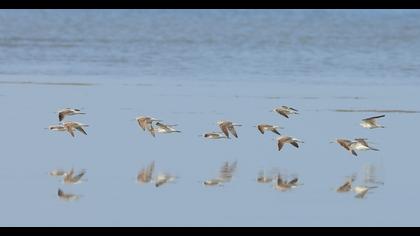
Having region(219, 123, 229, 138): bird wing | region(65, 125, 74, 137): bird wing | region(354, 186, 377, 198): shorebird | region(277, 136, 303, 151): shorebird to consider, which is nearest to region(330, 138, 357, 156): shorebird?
region(277, 136, 303, 151): shorebird

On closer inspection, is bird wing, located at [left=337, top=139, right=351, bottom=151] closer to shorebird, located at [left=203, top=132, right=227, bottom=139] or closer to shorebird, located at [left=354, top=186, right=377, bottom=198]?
shorebird, located at [left=203, top=132, right=227, bottom=139]

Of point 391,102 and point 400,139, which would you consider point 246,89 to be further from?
point 400,139

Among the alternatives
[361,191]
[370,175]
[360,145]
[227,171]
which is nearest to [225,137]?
[360,145]

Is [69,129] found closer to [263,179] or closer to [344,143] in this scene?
[344,143]

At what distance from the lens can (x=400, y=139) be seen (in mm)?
14977

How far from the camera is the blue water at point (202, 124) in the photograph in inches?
450

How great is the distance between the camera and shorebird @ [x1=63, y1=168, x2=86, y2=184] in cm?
1245

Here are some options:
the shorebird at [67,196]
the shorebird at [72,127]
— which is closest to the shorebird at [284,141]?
the shorebird at [72,127]

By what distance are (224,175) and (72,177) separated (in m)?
1.32

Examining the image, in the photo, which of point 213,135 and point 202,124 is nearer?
point 213,135

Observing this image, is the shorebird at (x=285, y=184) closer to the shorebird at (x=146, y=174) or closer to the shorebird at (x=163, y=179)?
the shorebird at (x=163, y=179)

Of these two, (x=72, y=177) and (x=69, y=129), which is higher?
(x=69, y=129)

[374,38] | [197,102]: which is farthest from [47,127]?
[374,38]

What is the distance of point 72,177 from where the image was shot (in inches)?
496
